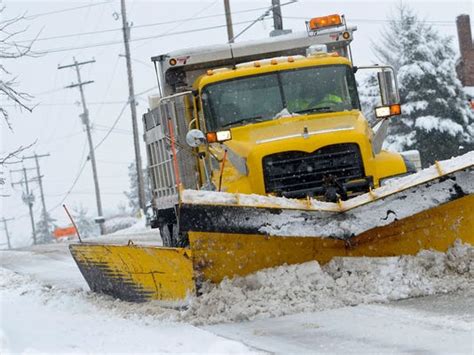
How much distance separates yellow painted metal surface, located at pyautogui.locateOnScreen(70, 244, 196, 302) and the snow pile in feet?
1.01

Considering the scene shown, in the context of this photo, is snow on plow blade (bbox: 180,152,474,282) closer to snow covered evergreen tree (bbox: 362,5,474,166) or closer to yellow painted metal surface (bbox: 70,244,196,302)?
yellow painted metal surface (bbox: 70,244,196,302)

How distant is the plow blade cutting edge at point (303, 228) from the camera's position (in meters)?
7.66

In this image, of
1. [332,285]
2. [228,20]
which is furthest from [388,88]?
[228,20]

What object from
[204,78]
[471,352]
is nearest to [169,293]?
[204,78]

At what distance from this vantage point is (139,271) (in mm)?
9062

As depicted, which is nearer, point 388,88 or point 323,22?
point 388,88

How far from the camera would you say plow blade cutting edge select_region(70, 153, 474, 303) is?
7664 mm

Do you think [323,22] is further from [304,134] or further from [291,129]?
[304,134]

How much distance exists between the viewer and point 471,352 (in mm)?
5531

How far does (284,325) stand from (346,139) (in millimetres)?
2425

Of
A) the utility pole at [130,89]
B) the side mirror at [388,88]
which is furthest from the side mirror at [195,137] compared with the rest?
the utility pole at [130,89]

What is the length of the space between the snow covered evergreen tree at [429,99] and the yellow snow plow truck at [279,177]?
70.8 ft

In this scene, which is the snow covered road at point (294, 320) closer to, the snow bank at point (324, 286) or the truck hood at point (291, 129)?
the snow bank at point (324, 286)

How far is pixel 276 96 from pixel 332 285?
8.86 feet
